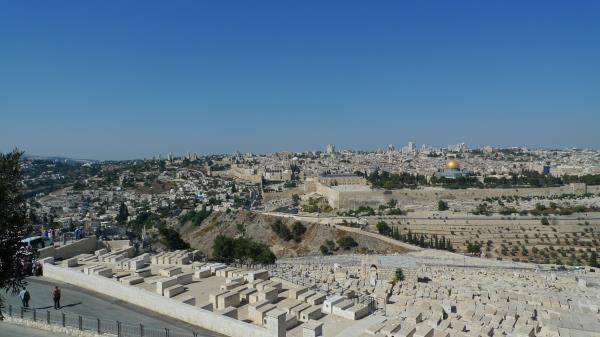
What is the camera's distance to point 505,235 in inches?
1610

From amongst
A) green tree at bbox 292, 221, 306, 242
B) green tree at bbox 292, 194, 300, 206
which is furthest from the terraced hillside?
green tree at bbox 292, 194, 300, 206

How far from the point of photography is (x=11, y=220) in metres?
7.69

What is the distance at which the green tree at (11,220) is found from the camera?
754 cm

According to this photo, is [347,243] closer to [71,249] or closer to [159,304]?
[71,249]

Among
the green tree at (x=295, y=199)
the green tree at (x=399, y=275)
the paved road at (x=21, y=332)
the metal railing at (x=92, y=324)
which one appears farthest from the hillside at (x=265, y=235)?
the paved road at (x=21, y=332)

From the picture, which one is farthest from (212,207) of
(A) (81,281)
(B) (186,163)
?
(B) (186,163)

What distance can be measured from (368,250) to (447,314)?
2392 centimetres

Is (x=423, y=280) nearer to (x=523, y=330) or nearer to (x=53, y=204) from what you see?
(x=523, y=330)

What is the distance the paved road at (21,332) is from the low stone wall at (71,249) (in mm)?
5104

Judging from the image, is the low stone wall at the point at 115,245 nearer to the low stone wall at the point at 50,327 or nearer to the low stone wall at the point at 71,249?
the low stone wall at the point at 71,249

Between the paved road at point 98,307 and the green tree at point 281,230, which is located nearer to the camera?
the paved road at point 98,307

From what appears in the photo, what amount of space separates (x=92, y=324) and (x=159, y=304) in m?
1.52

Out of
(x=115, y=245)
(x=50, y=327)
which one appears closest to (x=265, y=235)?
(x=115, y=245)

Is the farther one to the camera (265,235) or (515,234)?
(265,235)
